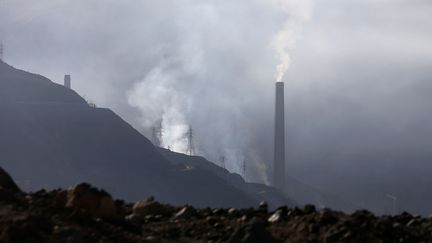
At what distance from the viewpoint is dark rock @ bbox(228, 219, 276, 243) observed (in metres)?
17.3

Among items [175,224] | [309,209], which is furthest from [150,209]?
[309,209]

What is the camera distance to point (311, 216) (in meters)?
20.3

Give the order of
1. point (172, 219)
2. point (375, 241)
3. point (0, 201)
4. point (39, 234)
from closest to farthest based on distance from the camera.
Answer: point (39, 234), point (375, 241), point (0, 201), point (172, 219)

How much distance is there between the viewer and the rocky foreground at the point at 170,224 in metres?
17.4

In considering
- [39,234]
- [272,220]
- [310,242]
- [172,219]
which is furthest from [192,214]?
[39,234]

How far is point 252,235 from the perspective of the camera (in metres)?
17.3

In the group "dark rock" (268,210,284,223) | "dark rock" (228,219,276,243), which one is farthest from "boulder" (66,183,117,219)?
"dark rock" (228,219,276,243)

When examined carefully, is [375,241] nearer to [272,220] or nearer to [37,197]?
[272,220]

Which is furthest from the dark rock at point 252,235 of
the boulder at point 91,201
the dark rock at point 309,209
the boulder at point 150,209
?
the boulder at point 150,209

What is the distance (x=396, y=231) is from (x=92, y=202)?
5594 mm

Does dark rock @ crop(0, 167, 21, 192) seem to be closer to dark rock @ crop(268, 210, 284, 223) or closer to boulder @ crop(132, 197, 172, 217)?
boulder @ crop(132, 197, 172, 217)

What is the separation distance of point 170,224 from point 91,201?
168 cm

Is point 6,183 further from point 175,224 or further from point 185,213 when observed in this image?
point 175,224

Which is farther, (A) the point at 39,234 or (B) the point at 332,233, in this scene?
(B) the point at 332,233
